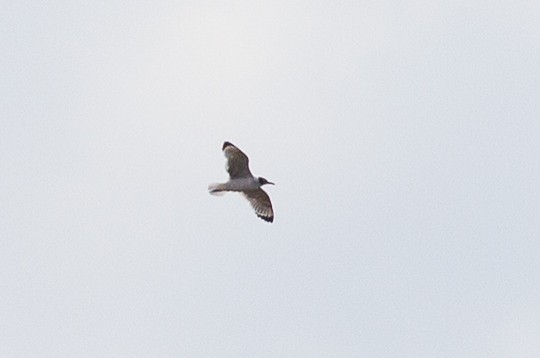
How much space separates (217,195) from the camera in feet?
187

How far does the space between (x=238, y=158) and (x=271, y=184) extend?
2064 millimetres

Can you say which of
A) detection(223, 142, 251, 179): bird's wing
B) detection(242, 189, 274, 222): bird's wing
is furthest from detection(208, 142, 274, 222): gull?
detection(242, 189, 274, 222): bird's wing

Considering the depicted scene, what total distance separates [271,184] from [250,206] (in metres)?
1.10

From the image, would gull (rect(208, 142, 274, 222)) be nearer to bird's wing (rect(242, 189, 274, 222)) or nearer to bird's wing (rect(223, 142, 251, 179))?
bird's wing (rect(223, 142, 251, 179))

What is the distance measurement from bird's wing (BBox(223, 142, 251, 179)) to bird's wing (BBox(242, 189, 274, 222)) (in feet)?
5.26

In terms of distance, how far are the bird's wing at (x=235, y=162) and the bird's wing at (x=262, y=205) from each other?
5.26ft

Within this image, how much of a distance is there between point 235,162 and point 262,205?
278 centimetres

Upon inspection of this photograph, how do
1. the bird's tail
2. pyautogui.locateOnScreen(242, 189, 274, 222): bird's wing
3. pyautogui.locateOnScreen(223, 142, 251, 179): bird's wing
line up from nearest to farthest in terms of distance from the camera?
pyautogui.locateOnScreen(223, 142, 251, 179): bird's wing
the bird's tail
pyautogui.locateOnScreen(242, 189, 274, 222): bird's wing

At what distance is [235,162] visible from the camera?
56.7 meters

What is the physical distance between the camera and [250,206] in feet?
194

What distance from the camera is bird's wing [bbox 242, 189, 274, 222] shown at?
5872cm

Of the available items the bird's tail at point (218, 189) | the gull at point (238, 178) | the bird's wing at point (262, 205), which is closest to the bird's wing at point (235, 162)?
the gull at point (238, 178)

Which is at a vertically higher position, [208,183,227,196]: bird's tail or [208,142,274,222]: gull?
[208,142,274,222]: gull

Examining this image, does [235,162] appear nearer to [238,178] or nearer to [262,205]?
[238,178]
